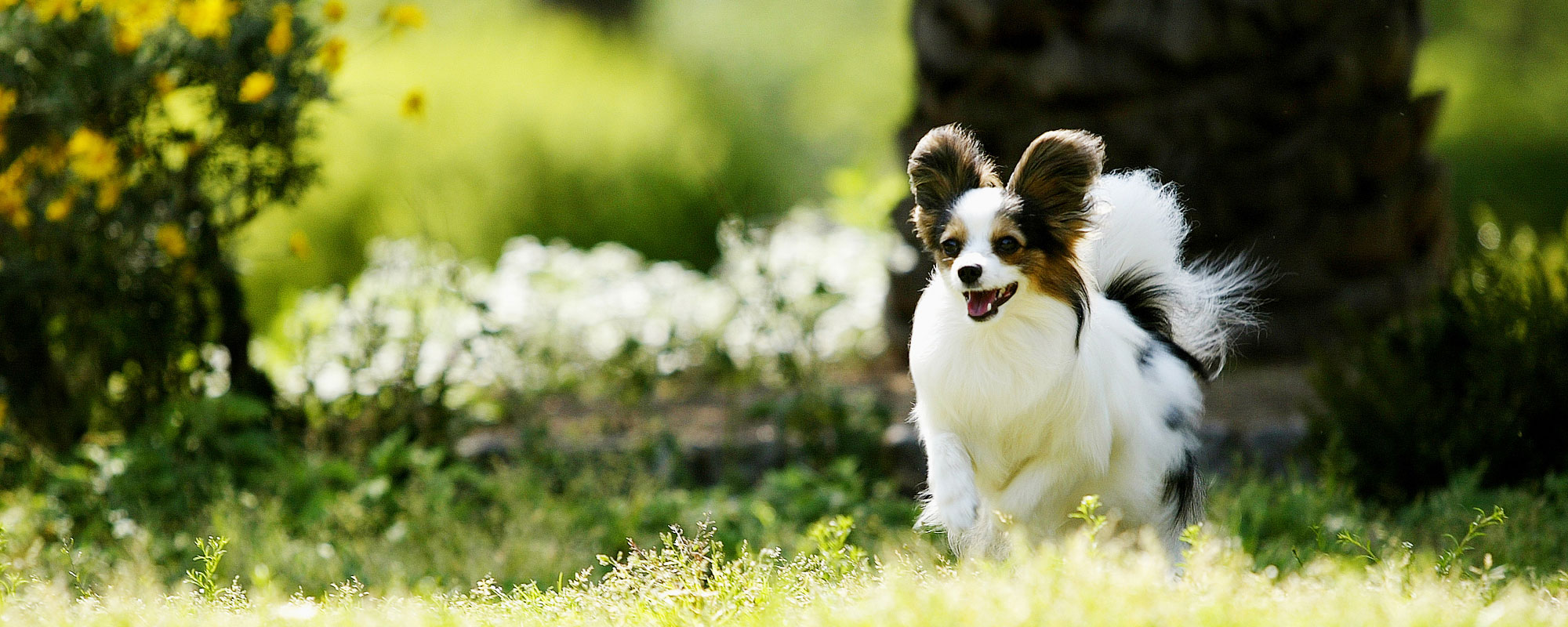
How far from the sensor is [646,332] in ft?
25.3

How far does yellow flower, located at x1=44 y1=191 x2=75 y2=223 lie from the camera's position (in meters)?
5.53

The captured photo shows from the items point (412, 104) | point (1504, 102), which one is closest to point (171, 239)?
point (412, 104)

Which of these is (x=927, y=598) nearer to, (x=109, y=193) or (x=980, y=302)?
(x=980, y=302)

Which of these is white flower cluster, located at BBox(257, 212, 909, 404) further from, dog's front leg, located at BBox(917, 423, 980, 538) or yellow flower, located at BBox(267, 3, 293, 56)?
dog's front leg, located at BBox(917, 423, 980, 538)

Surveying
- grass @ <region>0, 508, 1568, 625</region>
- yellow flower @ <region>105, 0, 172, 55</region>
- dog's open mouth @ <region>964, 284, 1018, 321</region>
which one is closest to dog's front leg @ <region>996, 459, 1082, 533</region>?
grass @ <region>0, 508, 1568, 625</region>

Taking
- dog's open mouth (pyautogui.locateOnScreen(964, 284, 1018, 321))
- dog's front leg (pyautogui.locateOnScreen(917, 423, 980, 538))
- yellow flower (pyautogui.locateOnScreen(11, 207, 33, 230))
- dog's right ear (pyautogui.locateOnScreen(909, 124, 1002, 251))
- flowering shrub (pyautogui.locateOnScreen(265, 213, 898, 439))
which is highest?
yellow flower (pyautogui.locateOnScreen(11, 207, 33, 230))

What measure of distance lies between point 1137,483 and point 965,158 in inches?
40.9

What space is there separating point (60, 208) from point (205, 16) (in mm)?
1040

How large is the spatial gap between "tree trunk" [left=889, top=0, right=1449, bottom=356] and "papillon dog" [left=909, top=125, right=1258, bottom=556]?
266 cm

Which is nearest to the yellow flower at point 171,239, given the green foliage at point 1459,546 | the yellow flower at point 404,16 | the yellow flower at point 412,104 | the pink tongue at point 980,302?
the yellow flower at point 412,104

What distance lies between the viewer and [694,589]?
3.52 m

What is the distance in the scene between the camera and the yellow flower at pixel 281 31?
5.61 metres

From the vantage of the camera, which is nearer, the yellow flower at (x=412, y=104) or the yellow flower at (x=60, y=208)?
the yellow flower at (x=60, y=208)

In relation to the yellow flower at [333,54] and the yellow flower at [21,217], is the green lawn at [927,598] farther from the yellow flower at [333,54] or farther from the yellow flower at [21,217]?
the yellow flower at [333,54]
